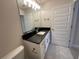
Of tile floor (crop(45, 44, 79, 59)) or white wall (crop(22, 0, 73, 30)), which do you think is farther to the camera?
white wall (crop(22, 0, 73, 30))

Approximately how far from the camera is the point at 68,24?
2.52 metres

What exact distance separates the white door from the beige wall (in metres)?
1.99

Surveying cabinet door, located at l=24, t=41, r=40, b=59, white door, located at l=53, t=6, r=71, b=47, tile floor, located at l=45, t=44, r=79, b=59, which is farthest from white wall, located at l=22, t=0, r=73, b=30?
tile floor, located at l=45, t=44, r=79, b=59

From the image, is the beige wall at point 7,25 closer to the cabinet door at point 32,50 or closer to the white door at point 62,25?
the cabinet door at point 32,50

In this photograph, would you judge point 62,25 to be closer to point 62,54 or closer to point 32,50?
point 62,54

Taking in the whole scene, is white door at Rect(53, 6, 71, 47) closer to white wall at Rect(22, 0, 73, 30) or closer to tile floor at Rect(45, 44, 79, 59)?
white wall at Rect(22, 0, 73, 30)

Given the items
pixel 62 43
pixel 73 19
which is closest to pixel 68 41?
pixel 62 43

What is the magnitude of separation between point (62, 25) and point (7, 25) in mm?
2337

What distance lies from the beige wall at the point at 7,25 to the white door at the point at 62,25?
199cm

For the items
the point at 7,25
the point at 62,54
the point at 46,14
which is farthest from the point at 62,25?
the point at 7,25

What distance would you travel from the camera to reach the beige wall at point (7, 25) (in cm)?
100

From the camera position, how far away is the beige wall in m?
1.00

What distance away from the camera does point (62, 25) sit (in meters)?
2.64

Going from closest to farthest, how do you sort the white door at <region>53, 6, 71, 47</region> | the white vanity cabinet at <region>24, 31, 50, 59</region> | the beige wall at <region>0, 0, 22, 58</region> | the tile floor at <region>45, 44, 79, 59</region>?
the beige wall at <region>0, 0, 22, 58</region>
the white vanity cabinet at <region>24, 31, 50, 59</region>
the tile floor at <region>45, 44, 79, 59</region>
the white door at <region>53, 6, 71, 47</region>
